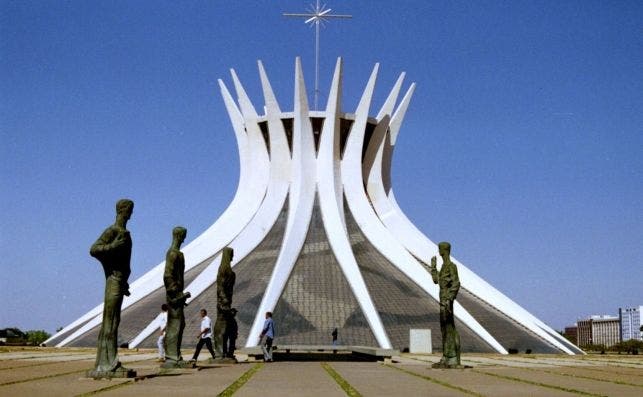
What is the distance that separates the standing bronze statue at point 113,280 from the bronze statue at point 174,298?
233cm

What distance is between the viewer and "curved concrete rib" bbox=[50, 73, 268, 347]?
34531 millimetres

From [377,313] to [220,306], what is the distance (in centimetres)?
1344

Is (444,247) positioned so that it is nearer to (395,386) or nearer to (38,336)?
(395,386)

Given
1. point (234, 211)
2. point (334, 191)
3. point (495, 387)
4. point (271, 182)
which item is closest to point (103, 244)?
point (495, 387)

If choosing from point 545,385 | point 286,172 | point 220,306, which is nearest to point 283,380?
point 545,385

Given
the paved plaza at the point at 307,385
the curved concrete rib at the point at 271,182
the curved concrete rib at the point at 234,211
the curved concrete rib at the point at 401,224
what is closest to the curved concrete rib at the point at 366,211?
the curved concrete rib at the point at 401,224

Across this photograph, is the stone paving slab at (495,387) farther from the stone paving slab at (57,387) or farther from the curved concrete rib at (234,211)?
the curved concrete rib at (234,211)

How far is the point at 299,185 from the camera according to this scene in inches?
1391

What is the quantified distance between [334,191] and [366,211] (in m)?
1.85

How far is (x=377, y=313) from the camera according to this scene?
95.1 feet

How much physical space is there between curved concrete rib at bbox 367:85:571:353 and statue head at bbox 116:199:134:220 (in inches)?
952

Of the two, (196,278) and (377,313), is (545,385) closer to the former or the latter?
(377,313)

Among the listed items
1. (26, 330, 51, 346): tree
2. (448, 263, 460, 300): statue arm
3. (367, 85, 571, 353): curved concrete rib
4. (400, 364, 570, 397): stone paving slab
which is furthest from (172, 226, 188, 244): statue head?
(26, 330, 51, 346): tree

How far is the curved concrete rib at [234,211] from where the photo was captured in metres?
34.5
